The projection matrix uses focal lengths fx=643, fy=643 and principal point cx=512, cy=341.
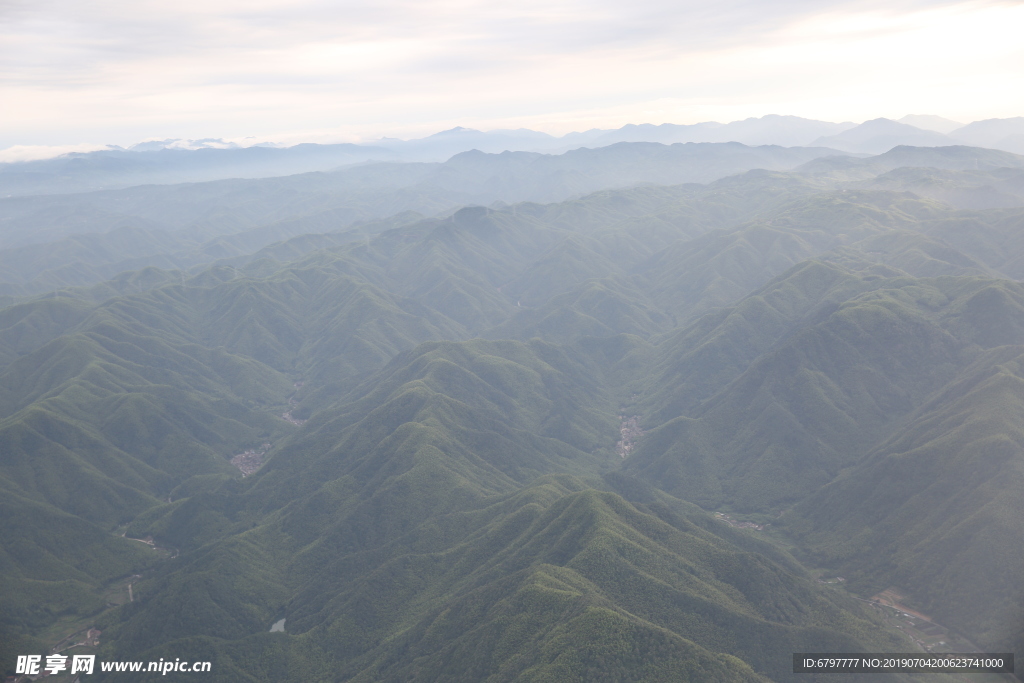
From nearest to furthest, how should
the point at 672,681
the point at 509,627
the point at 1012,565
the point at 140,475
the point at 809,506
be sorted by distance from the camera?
the point at 672,681
the point at 509,627
the point at 1012,565
the point at 809,506
the point at 140,475

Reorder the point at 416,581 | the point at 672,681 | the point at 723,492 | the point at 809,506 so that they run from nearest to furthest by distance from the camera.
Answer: the point at 672,681
the point at 416,581
the point at 809,506
the point at 723,492

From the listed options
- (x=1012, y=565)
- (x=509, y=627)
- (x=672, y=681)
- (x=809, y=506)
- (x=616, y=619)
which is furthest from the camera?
(x=809, y=506)

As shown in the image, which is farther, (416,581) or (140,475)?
(140,475)

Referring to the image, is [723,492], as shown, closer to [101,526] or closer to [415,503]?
[415,503]

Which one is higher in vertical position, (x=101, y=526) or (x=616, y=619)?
(x=616, y=619)

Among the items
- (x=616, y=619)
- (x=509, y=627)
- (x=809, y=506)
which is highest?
(x=616, y=619)

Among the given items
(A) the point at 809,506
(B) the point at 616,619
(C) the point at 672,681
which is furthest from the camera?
(A) the point at 809,506

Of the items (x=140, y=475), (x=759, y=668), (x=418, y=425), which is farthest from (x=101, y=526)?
(x=759, y=668)

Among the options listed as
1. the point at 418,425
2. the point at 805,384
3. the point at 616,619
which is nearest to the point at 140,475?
the point at 418,425

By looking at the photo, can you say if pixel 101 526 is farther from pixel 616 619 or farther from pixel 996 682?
pixel 996 682
